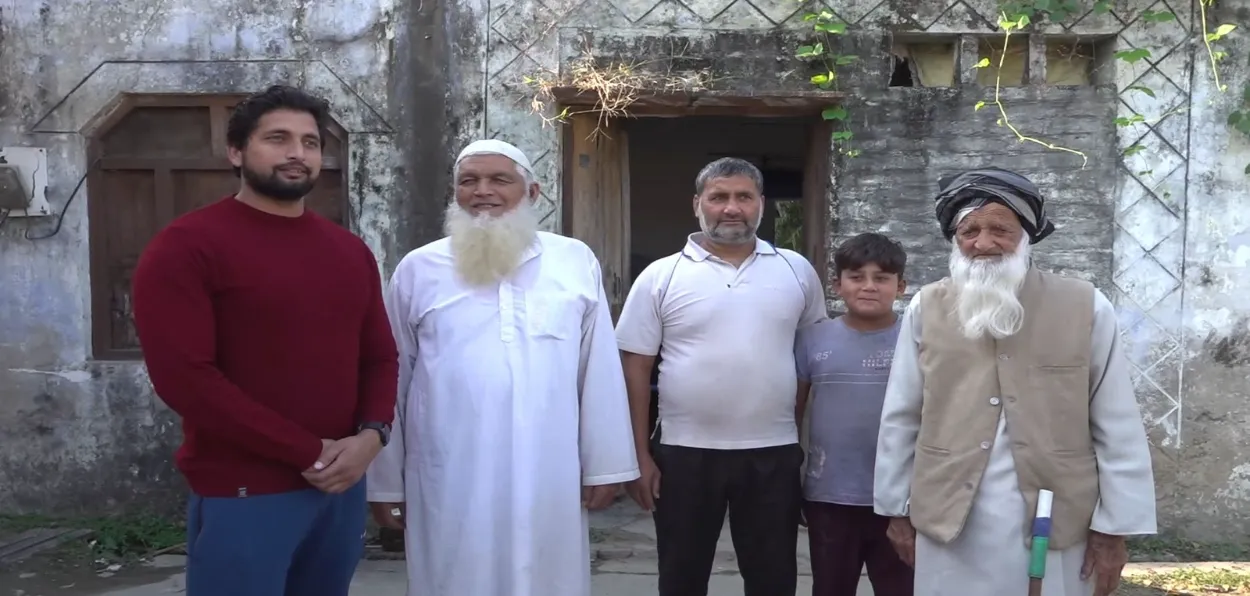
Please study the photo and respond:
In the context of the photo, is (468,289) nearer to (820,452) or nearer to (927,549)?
(820,452)

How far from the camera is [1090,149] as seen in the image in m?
4.73

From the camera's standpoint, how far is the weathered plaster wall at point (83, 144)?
193 inches

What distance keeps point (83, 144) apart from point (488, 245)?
10.9 feet

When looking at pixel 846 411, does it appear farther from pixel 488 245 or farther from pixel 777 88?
pixel 777 88

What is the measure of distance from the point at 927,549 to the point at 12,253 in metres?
4.86

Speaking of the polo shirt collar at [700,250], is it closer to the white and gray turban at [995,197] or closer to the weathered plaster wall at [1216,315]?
the white and gray turban at [995,197]

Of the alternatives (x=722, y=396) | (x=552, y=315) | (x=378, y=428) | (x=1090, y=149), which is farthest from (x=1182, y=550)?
(x=378, y=428)

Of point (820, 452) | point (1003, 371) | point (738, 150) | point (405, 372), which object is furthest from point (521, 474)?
point (738, 150)

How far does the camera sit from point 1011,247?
2.47m

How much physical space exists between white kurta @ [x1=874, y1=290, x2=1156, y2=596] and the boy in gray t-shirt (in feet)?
1.56

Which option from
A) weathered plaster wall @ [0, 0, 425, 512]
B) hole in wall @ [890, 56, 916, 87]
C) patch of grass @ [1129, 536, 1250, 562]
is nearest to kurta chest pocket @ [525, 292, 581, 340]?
weathered plaster wall @ [0, 0, 425, 512]

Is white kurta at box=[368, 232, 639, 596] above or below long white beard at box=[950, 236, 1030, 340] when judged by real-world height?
below

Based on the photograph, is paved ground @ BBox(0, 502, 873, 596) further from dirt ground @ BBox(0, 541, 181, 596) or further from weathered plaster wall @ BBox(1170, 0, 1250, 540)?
weathered plaster wall @ BBox(1170, 0, 1250, 540)

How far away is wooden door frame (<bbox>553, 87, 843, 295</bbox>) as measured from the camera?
15.7ft
